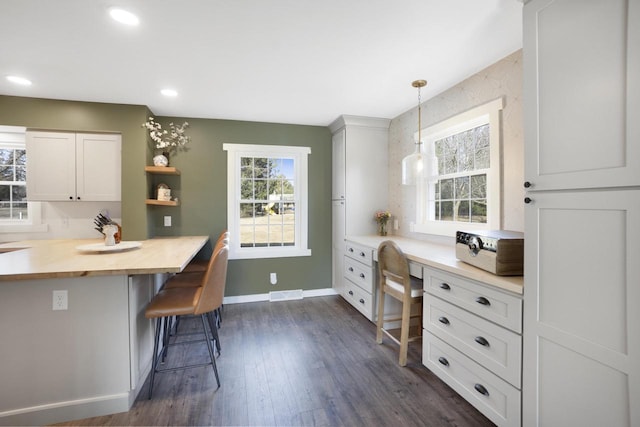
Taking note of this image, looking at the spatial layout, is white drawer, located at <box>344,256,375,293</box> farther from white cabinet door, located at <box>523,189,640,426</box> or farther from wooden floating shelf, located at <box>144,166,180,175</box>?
wooden floating shelf, located at <box>144,166,180,175</box>

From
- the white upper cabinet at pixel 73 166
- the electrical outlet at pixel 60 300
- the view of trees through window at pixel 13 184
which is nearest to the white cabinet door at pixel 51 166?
the white upper cabinet at pixel 73 166

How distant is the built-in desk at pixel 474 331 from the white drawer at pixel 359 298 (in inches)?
33.9

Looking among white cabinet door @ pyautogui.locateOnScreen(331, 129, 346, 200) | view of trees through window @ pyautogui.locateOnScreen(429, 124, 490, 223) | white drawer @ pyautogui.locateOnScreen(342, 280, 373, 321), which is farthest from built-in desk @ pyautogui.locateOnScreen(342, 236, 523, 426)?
white cabinet door @ pyautogui.locateOnScreen(331, 129, 346, 200)

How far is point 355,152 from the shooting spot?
3758mm

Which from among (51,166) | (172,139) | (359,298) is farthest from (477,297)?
(51,166)

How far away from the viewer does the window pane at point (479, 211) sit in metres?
2.53

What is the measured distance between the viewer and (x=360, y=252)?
10.7ft

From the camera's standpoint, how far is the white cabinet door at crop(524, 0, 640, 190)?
42.6 inches

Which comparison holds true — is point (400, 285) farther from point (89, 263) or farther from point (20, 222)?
point (20, 222)

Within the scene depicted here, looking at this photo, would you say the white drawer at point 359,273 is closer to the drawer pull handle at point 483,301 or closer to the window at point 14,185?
the drawer pull handle at point 483,301

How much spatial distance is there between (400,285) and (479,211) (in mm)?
956

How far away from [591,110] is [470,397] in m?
1.64

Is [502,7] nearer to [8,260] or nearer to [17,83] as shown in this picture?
[8,260]

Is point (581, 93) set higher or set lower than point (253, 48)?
lower
